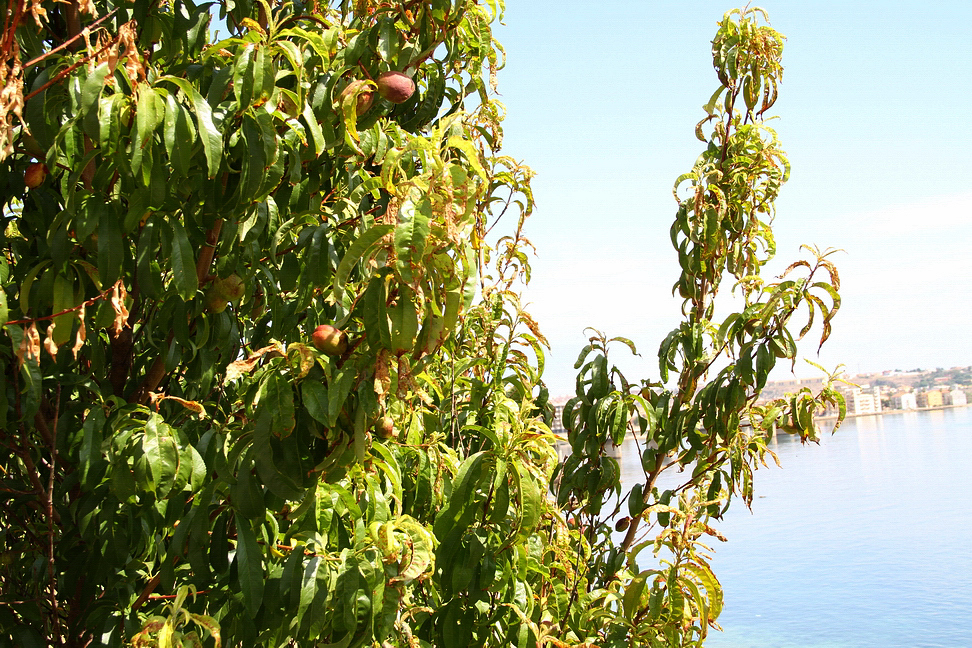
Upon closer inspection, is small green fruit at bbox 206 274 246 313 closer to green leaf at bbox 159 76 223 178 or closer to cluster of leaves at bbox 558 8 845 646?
green leaf at bbox 159 76 223 178

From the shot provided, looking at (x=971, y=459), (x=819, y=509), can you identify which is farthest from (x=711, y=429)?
(x=971, y=459)

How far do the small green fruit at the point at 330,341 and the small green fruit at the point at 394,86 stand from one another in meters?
0.54

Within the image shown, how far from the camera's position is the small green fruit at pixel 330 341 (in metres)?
1.08

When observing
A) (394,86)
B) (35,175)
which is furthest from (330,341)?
(35,175)

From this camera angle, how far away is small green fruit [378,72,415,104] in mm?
1411

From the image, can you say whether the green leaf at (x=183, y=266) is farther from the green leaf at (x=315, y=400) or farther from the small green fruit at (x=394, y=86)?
the small green fruit at (x=394, y=86)

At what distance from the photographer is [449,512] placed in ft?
4.76

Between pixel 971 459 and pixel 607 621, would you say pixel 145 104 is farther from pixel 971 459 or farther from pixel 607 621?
pixel 971 459

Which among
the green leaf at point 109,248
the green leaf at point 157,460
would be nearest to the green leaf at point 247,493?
the green leaf at point 157,460

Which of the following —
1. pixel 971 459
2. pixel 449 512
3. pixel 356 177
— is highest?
pixel 356 177

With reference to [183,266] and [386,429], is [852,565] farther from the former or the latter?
[183,266]

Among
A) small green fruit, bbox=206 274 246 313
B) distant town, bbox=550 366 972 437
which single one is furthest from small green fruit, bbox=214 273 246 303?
distant town, bbox=550 366 972 437

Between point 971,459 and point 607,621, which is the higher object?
point 607,621

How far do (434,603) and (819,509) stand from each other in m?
14.1
